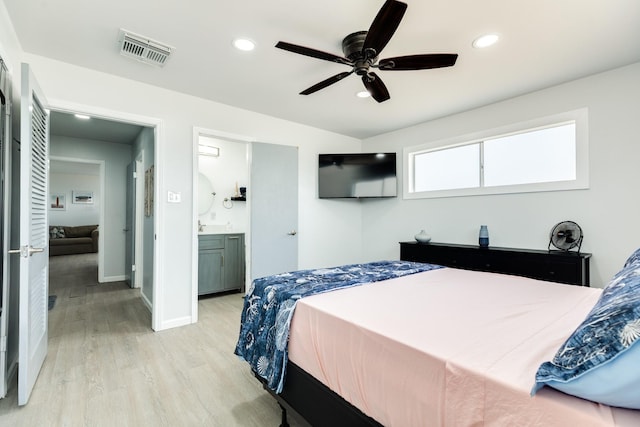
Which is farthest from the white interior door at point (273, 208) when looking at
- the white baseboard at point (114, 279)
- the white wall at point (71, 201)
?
the white wall at point (71, 201)

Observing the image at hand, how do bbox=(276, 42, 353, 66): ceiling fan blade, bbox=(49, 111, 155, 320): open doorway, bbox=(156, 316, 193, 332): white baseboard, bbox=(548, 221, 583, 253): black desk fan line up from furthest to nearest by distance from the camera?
bbox=(49, 111, 155, 320): open doorway < bbox=(156, 316, 193, 332): white baseboard < bbox=(548, 221, 583, 253): black desk fan < bbox=(276, 42, 353, 66): ceiling fan blade

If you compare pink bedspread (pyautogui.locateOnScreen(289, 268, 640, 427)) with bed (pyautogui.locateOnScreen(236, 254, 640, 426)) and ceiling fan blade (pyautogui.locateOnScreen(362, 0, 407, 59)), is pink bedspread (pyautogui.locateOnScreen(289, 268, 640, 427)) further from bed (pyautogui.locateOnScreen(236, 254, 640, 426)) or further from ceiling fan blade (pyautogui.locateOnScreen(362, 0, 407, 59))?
ceiling fan blade (pyautogui.locateOnScreen(362, 0, 407, 59))

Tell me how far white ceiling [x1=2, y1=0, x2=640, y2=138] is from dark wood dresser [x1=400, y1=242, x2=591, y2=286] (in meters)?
1.69

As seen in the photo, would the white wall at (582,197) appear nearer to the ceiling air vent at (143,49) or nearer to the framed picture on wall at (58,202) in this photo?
the ceiling air vent at (143,49)

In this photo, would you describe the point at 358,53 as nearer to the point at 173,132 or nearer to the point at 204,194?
the point at 173,132

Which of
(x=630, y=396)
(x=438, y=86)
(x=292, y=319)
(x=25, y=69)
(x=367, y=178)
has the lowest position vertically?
(x=292, y=319)

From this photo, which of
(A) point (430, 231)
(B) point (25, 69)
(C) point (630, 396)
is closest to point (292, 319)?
(C) point (630, 396)

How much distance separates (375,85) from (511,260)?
223 cm

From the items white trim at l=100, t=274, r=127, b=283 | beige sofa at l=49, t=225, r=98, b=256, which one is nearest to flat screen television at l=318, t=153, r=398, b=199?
white trim at l=100, t=274, r=127, b=283

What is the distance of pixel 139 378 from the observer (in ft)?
7.13

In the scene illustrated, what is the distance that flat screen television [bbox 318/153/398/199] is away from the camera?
4527 millimetres

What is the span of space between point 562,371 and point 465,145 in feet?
11.9

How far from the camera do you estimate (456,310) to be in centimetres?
140

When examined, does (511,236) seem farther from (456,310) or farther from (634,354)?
(634,354)
